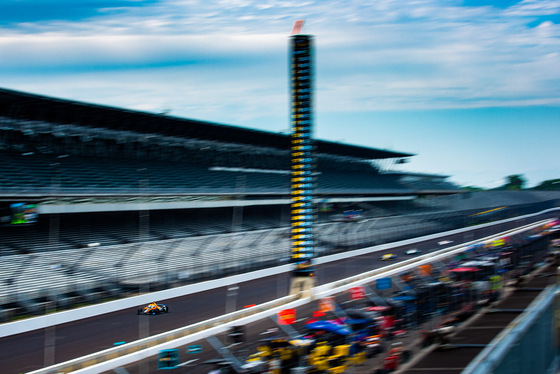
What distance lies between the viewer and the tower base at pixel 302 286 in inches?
672

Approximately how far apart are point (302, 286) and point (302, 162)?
3837mm

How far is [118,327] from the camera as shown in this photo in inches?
566

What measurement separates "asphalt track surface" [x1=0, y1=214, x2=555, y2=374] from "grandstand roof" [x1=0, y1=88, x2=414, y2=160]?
9134 mm

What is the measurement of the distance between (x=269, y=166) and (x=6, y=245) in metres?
20.9

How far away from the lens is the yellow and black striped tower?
57.5ft

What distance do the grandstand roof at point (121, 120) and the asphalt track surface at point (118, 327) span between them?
9134 millimetres

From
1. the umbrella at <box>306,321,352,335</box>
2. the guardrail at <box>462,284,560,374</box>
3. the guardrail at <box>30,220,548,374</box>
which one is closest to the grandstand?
the guardrail at <box>30,220,548,374</box>

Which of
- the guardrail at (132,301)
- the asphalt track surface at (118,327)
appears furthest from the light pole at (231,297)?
the guardrail at (132,301)

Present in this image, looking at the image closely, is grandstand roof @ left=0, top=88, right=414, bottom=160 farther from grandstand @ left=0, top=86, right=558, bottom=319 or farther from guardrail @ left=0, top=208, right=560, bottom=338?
guardrail @ left=0, top=208, right=560, bottom=338

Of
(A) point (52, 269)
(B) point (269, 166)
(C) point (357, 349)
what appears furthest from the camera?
(B) point (269, 166)

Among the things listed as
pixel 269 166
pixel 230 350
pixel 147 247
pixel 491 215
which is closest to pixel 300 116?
pixel 147 247

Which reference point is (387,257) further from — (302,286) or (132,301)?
(132,301)

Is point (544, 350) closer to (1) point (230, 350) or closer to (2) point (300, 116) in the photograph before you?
(1) point (230, 350)

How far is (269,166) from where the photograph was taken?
36094 mm
